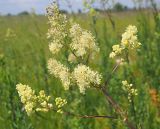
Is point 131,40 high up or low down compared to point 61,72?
up

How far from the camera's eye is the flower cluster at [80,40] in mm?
2377

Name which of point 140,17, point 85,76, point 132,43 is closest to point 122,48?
point 132,43

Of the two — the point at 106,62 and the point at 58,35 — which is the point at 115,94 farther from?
the point at 58,35

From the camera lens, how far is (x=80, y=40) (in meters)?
2.38

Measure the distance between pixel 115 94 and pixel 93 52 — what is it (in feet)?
10.2

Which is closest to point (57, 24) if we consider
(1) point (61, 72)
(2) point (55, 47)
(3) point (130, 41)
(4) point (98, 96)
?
(2) point (55, 47)

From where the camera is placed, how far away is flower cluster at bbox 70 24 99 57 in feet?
7.80

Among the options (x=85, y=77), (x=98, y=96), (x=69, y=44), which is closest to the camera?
(x=85, y=77)

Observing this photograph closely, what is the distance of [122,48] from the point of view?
7.90 ft

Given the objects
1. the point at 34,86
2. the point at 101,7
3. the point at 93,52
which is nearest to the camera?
the point at 93,52

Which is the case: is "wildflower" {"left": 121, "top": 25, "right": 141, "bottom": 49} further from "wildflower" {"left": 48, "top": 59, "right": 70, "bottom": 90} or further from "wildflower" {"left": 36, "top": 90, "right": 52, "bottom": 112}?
"wildflower" {"left": 36, "top": 90, "right": 52, "bottom": 112}

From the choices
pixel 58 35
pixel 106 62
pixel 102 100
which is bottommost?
pixel 102 100

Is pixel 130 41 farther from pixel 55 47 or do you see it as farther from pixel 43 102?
pixel 43 102

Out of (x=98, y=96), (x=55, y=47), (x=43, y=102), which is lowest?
(x=98, y=96)
